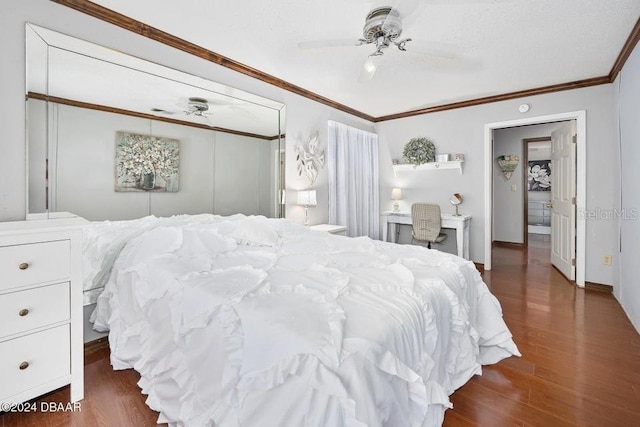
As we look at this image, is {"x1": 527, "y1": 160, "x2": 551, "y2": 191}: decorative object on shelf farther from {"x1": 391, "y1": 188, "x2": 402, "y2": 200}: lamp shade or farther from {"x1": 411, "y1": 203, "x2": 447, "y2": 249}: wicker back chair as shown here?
{"x1": 411, "y1": 203, "x2": 447, "y2": 249}: wicker back chair

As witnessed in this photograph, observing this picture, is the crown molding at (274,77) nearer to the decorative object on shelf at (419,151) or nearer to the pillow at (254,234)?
the decorative object on shelf at (419,151)

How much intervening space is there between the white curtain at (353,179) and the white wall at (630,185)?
9.87 feet

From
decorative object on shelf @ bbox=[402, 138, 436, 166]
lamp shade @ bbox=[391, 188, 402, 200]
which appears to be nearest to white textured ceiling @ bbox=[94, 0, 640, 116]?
decorative object on shelf @ bbox=[402, 138, 436, 166]

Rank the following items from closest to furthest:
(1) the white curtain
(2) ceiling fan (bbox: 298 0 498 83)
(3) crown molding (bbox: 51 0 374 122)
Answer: (2) ceiling fan (bbox: 298 0 498 83), (3) crown molding (bbox: 51 0 374 122), (1) the white curtain

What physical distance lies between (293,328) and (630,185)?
3.32 m

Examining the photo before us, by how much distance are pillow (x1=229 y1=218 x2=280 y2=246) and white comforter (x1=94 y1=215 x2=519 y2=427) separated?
22 mm

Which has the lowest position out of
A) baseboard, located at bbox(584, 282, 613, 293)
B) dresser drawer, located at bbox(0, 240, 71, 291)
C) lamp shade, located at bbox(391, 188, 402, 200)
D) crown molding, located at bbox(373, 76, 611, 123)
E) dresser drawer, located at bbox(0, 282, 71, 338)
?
baseboard, located at bbox(584, 282, 613, 293)

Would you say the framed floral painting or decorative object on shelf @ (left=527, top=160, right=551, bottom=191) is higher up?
decorative object on shelf @ (left=527, top=160, right=551, bottom=191)

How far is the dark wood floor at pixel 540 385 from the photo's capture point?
151 centimetres

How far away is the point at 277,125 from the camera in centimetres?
338

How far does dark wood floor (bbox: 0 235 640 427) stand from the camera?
151 centimetres

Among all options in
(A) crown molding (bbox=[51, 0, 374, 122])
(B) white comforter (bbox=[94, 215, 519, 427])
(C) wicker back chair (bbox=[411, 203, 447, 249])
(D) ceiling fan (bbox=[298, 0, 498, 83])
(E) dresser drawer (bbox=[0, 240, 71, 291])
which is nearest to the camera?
(B) white comforter (bbox=[94, 215, 519, 427])

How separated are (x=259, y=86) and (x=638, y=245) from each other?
3.78 m

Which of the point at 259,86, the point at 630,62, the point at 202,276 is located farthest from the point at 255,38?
the point at 630,62
